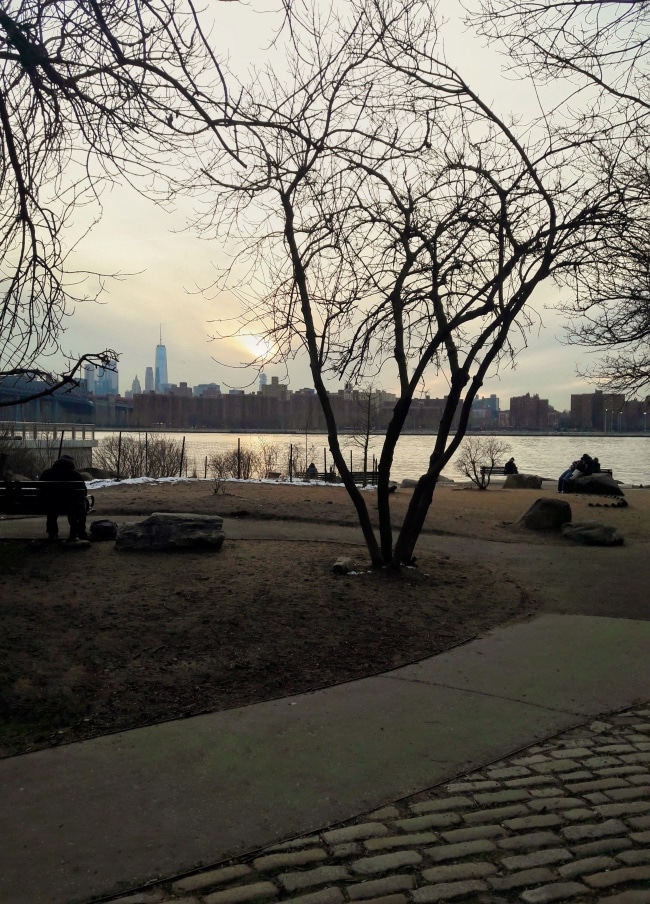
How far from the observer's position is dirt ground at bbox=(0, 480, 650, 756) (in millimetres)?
5027

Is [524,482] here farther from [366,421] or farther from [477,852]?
[477,852]

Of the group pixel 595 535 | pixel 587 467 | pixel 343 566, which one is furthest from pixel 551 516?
pixel 587 467

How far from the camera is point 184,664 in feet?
18.7

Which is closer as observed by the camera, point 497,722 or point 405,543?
point 497,722

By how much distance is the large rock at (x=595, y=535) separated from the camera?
1292 centimetres

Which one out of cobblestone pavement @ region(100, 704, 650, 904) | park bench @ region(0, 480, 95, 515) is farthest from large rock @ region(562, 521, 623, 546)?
cobblestone pavement @ region(100, 704, 650, 904)

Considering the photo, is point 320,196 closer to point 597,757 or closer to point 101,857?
point 597,757

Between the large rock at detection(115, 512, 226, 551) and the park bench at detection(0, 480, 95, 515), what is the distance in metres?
Answer: 1.07

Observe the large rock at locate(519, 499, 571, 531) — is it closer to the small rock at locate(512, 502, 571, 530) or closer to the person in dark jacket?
the small rock at locate(512, 502, 571, 530)

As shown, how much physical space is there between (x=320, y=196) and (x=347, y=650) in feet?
17.2

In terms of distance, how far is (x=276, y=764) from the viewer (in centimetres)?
409

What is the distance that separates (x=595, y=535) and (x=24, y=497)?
9.03 meters

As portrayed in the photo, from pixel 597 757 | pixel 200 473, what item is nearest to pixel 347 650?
pixel 597 757

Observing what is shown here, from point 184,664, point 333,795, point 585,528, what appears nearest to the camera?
point 333,795
